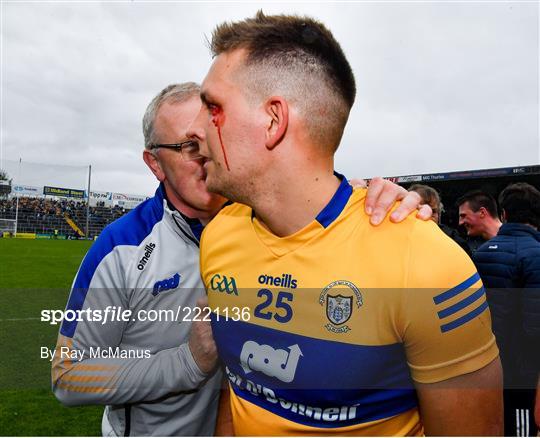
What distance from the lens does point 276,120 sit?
168 cm

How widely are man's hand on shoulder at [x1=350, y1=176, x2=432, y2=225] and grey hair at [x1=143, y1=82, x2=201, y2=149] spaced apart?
0.95 metres

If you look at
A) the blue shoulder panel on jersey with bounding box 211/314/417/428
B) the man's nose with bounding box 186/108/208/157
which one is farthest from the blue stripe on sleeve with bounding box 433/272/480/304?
the man's nose with bounding box 186/108/208/157

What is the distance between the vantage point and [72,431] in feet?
15.0

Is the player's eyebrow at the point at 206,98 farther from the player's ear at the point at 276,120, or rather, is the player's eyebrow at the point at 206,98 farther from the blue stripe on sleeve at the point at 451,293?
the blue stripe on sleeve at the point at 451,293

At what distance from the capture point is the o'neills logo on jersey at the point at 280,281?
5.53 ft

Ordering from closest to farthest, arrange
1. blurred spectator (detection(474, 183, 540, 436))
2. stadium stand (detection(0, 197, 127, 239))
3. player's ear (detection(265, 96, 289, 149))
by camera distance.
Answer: player's ear (detection(265, 96, 289, 149)), blurred spectator (detection(474, 183, 540, 436)), stadium stand (detection(0, 197, 127, 239))

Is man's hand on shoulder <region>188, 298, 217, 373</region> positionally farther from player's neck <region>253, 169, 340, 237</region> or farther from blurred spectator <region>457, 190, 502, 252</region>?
blurred spectator <region>457, 190, 502, 252</region>

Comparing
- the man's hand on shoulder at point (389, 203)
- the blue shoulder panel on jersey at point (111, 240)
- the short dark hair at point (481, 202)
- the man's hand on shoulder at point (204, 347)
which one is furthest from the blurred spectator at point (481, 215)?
the man's hand on shoulder at point (204, 347)

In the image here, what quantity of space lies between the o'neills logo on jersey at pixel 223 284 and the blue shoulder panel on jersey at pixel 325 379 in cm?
18

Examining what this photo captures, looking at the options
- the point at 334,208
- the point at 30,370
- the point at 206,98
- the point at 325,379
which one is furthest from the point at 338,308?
the point at 30,370

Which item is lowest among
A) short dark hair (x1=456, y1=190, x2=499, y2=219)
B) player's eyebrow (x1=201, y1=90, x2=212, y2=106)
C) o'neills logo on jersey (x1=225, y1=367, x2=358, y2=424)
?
o'neills logo on jersey (x1=225, y1=367, x2=358, y2=424)

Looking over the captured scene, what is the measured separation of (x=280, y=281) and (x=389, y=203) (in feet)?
1.62

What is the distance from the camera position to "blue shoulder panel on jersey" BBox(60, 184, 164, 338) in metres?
1.92

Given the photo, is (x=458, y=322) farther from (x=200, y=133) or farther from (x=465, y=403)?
(x=200, y=133)
